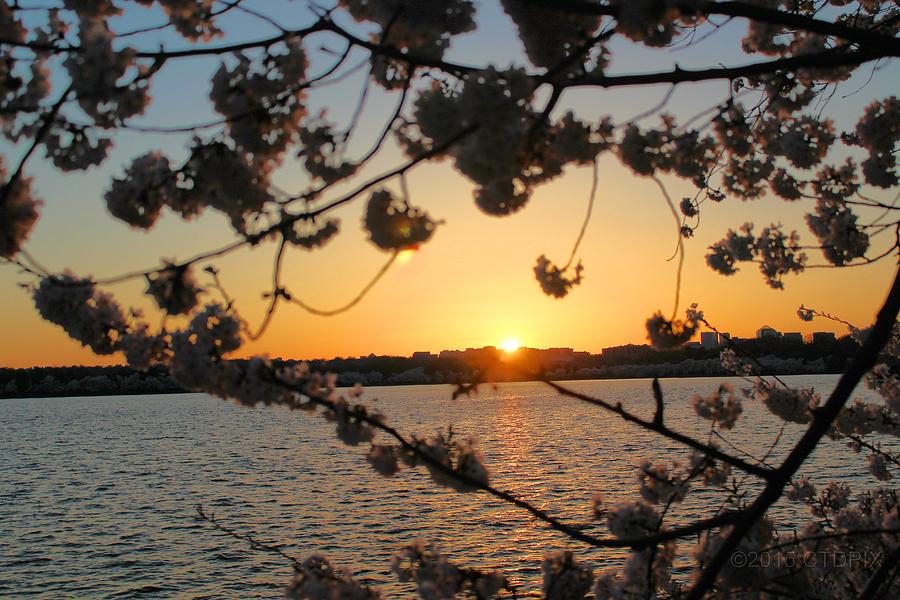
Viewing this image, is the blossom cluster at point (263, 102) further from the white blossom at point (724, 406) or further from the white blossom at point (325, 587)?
the white blossom at point (724, 406)

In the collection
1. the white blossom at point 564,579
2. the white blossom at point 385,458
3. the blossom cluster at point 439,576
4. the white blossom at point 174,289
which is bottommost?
the white blossom at point 564,579

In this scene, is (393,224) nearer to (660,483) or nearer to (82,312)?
(82,312)

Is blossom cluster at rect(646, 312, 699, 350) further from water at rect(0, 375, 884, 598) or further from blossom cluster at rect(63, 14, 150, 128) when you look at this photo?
blossom cluster at rect(63, 14, 150, 128)

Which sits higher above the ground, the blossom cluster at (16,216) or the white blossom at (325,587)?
the blossom cluster at (16,216)

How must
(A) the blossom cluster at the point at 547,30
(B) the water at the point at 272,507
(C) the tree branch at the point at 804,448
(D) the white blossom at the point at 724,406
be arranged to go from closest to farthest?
(C) the tree branch at the point at 804,448, (A) the blossom cluster at the point at 547,30, (D) the white blossom at the point at 724,406, (B) the water at the point at 272,507

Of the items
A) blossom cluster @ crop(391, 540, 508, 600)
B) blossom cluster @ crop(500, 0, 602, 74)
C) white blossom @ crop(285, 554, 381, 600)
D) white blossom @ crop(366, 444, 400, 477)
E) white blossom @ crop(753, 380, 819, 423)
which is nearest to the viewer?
blossom cluster @ crop(500, 0, 602, 74)

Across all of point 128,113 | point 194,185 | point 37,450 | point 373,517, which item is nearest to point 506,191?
point 194,185

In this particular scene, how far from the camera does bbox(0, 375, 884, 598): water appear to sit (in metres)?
22.8

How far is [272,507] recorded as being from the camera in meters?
32.8

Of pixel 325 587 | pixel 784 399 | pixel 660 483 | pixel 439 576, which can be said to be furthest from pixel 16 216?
pixel 784 399

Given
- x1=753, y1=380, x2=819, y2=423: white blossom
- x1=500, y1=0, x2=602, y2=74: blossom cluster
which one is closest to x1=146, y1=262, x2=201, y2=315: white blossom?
x1=500, y1=0, x2=602, y2=74: blossom cluster

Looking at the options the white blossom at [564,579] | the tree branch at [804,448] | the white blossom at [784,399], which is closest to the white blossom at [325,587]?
the white blossom at [564,579]

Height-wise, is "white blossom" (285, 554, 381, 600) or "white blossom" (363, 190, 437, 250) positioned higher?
"white blossom" (363, 190, 437, 250)

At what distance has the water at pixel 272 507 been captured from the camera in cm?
2283
